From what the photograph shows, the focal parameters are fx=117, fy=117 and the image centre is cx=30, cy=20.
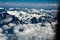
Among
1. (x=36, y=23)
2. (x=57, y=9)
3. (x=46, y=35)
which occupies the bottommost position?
(x=46, y=35)

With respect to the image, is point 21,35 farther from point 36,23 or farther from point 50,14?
point 50,14

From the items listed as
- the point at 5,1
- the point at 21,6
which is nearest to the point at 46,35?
the point at 21,6

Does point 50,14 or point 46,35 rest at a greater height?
point 50,14

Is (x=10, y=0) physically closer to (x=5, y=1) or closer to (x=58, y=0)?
(x=5, y=1)

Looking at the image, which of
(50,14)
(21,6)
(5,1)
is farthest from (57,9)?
(5,1)

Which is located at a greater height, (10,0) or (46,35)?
(10,0)

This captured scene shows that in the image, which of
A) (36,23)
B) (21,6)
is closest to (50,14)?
(36,23)
